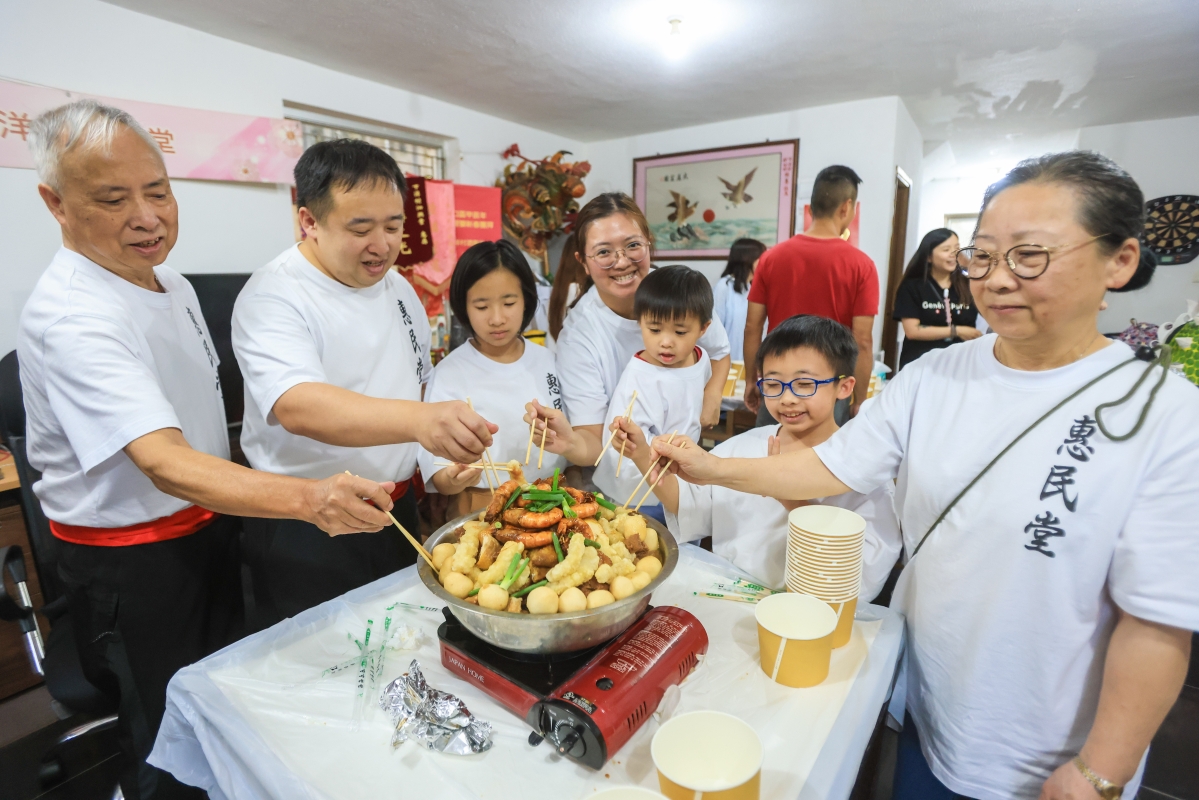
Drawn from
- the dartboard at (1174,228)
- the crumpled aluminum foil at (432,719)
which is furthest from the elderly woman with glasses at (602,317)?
the dartboard at (1174,228)

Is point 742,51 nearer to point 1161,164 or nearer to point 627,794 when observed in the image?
point 627,794

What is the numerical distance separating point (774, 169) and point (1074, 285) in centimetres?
557

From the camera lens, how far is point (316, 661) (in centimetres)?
127

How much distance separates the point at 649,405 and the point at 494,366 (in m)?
0.61

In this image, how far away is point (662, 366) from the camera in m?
2.21

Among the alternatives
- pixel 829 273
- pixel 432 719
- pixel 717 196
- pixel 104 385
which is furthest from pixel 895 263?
pixel 104 385

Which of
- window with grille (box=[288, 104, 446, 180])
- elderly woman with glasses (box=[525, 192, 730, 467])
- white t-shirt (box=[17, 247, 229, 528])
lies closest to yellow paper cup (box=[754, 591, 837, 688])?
elderly woman with glasses (box=[525, 192, 730, 467])

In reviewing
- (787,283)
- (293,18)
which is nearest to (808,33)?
(787,283)

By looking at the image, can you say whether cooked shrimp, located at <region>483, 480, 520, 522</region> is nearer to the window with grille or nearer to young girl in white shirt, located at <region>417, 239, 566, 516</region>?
young girl in white shirt, located at <region>417, 239, 566, 516</region>

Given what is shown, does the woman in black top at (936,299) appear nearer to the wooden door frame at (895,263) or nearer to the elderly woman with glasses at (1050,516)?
the wooden door frame at (895,263)

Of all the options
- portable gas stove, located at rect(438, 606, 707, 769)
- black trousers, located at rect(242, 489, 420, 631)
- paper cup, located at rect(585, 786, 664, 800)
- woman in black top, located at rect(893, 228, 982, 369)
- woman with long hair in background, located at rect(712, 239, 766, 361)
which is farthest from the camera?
woman with long hair in background, located at rect(712, 239, 766, 361)

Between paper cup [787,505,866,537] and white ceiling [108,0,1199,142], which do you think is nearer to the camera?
paper cup [787,505,866,537]

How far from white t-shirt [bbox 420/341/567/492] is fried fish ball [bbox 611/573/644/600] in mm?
1035

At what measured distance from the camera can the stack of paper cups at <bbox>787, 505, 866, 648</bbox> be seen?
121 centimetres
